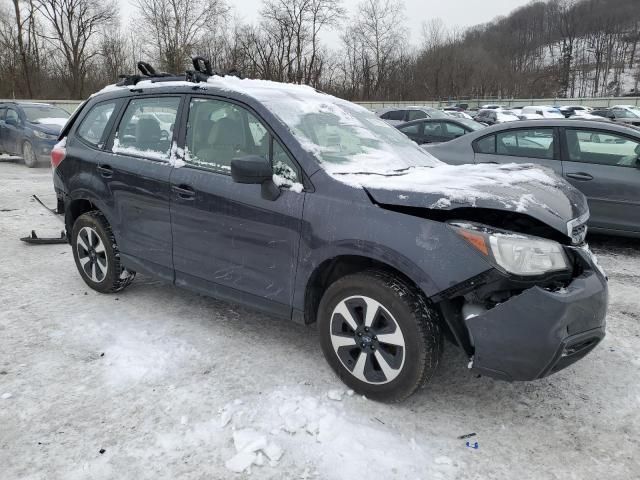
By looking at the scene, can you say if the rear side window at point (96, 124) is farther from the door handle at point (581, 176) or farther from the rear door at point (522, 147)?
the door handle at point (581, 176)

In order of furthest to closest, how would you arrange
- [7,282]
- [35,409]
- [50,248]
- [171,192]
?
[50,248]
[7,282]
[171,192]
[35,409]

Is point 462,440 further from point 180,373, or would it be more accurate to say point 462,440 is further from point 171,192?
point 171,192

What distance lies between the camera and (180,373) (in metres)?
3.17

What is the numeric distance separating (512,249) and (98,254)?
3398 millimetres

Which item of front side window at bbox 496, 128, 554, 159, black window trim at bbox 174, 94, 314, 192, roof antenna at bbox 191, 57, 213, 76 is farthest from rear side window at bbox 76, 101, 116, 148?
front side window at bbox 496, 128, 554, 159

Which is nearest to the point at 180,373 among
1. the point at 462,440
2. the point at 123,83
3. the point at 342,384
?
the point at 342,384

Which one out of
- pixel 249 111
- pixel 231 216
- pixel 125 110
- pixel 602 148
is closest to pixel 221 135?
pixel 249 111

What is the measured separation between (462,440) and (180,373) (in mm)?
1694

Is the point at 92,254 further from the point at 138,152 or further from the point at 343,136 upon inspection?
the point at 343,136

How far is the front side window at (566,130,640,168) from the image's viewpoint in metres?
5.69

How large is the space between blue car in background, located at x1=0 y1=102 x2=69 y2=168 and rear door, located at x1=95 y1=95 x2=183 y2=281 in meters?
10.3

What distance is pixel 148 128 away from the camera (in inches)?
156

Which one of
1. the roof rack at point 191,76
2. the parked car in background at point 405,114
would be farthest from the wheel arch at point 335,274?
the parked car in background at point 405,114

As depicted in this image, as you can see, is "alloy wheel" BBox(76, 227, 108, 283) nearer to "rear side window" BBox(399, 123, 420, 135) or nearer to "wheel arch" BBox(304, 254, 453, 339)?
"wheel arch" BBox(304, 254, 453, 339)
